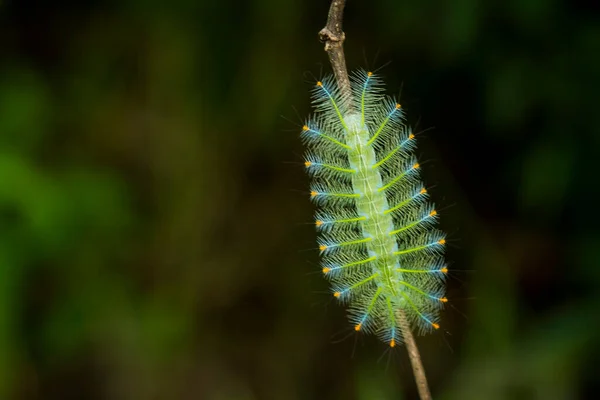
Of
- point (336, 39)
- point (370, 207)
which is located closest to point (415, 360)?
point (370, 207)

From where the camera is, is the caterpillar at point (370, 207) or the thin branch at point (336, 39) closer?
the thin branch at point (336, 39)

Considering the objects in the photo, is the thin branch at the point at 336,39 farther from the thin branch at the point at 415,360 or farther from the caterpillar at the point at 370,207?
the thin branch at the point at 415,360

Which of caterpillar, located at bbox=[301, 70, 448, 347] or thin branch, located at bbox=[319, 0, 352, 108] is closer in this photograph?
thin branch, located at bbox=[319, 0, 352, 108]

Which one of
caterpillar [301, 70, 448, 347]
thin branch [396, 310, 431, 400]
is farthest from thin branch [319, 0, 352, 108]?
thin branch [396, 310, 431, 400]

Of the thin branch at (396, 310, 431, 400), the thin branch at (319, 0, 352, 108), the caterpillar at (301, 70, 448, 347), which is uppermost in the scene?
the thin branch at (319, 0, 352, 108)

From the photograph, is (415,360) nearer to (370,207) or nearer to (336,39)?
(370,207)

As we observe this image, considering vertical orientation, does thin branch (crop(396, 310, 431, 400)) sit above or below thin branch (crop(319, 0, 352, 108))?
below

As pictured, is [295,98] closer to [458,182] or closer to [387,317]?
[458,182]

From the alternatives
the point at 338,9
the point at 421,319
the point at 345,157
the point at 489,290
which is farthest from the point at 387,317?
the point at 489,290

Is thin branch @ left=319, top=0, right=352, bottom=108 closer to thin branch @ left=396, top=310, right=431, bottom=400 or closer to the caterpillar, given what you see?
the caterpillar

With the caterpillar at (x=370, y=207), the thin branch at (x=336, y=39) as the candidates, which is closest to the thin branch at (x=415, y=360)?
the caterpillar at (x=370, y=207)
